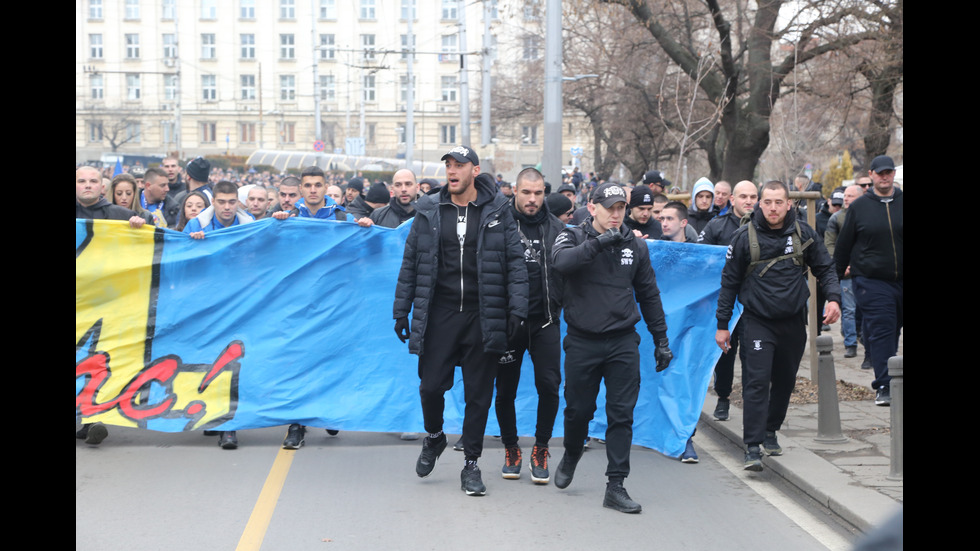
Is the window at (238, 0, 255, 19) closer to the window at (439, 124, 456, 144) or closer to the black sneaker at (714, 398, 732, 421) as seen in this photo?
the window at (439, 124, 456, 144)

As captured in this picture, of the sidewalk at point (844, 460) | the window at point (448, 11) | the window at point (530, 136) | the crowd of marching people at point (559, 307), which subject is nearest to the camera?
the sidewalk at point (844, 460)

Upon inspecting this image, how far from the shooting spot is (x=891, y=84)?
1625 centimetres

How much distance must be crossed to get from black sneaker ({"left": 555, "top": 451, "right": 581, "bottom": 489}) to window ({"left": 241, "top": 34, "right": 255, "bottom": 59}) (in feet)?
273

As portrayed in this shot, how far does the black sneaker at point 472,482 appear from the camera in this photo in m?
6.52

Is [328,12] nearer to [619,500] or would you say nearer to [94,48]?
[94,48]

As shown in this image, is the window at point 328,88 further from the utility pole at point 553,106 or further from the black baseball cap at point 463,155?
the black baseball cap at point 463,155

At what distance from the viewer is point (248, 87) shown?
86.2m

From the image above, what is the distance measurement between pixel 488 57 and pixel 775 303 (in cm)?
2323

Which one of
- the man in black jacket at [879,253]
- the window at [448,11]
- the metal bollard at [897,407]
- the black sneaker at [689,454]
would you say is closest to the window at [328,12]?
the window at [448,11]

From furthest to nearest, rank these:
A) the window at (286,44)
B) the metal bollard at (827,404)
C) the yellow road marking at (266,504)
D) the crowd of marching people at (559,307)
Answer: the window at (286,44) → the metal bollard at (827,404) → the crowd of marching people at (559,307) → the yellow road marking at (266,504)

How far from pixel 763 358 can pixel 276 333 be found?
3427 mm

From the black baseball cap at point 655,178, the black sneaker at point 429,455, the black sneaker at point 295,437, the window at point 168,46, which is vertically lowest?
the black sneaker at point 295,437

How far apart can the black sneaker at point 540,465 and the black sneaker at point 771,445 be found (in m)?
1.49

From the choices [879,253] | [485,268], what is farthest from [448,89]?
[485,268]
